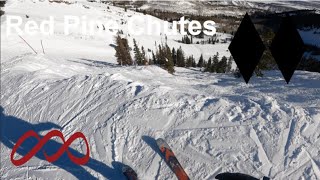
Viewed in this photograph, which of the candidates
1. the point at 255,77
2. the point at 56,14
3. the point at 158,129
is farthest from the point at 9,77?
the point at 56,14

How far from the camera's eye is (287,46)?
346 inches

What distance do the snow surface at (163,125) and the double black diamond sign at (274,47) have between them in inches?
212

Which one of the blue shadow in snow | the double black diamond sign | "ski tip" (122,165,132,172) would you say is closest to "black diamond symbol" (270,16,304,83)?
the double black diamond sign

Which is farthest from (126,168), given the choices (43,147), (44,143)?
(44,143)

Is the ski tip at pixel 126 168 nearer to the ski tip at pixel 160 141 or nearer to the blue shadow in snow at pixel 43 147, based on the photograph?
the blue shadow in snow at pixel 43 147

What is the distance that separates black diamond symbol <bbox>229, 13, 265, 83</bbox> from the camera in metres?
8.74

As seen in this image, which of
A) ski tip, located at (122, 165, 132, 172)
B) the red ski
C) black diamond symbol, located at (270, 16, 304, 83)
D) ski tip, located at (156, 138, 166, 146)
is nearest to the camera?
black diamond symbol, located at (270, 16, 304, 83)

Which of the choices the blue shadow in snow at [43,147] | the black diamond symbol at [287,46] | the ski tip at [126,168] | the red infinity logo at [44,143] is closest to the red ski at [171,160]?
the ski tip at [126,168]

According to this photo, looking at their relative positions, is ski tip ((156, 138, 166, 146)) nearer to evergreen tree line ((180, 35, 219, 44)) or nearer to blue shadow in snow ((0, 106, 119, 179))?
blue shadow in snow ((0, 106, 119, 179))

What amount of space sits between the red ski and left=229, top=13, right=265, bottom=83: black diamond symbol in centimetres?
540

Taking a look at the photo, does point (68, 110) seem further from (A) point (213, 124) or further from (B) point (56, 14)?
(B) point (56, 14)

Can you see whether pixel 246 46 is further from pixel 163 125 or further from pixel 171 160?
pixel 163 125

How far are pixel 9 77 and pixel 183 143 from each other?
50.4 ft

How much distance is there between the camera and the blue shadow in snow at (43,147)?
1408 centimetres
